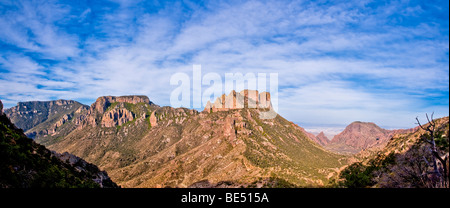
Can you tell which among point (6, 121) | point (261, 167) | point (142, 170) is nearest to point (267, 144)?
point (261, 167)

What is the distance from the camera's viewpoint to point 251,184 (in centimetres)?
7681

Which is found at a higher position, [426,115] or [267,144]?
[426,115]
